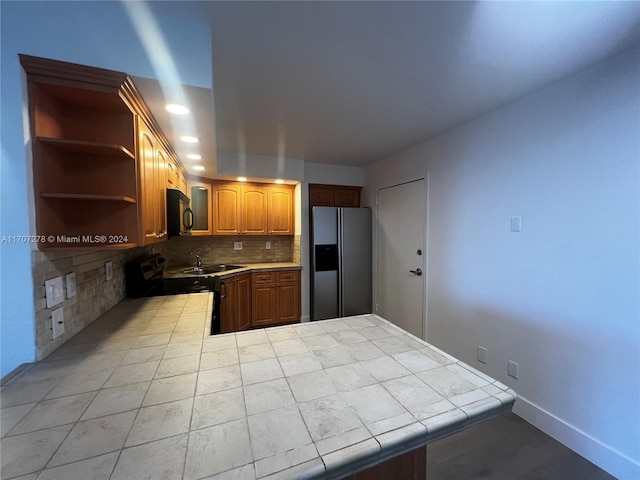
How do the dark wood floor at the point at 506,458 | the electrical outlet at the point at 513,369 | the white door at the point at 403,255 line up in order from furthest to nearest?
the white door at the point at 403,255, the electrical outlet at the point at 513,369, the dark wood floor at the point at 506,458

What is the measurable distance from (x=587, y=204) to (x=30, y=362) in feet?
9.50

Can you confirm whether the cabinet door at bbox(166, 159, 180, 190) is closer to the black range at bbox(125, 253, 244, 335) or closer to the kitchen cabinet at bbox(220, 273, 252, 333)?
the black range at bbox(125, 253, 244, 335)

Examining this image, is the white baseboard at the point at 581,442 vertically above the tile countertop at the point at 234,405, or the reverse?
the tile countertop at the point at 234,405

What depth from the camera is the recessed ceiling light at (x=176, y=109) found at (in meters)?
1.37

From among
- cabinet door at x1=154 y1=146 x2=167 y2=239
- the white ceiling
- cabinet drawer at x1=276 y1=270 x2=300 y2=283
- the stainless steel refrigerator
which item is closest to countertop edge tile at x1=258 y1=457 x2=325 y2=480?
the white ceiling

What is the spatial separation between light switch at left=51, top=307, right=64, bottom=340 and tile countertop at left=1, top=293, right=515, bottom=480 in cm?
7

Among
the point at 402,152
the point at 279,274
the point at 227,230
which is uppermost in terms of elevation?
the point at 402,152

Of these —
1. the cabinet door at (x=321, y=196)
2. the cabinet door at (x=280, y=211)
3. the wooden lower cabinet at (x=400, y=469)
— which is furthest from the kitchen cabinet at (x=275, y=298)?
the wooden lower cabinet at (x=400, y=469)

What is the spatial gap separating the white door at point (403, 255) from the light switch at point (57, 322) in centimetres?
284

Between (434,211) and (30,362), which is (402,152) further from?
(30,362)

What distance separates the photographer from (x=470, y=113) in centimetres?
211

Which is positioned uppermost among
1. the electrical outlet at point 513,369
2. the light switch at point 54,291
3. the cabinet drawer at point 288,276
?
the light switch at point 54,291

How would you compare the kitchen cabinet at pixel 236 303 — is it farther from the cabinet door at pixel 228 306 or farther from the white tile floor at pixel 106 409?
the white tile floor at pixel 106 409

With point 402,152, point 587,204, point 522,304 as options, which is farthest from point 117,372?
point 402,152
